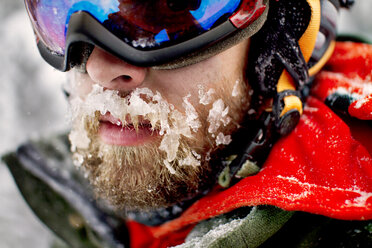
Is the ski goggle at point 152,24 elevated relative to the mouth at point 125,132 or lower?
elevated

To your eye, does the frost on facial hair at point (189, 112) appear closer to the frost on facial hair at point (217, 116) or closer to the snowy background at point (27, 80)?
the frost on facial hair at point (217, 116)

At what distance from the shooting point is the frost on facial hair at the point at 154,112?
105 cm

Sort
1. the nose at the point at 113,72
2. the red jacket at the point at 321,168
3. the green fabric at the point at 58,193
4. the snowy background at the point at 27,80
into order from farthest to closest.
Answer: the snowy background at the point at 27,80, the green fabric at the point at 58,193, the nose at the point at 113,72, the red jacket at the point at 321,168

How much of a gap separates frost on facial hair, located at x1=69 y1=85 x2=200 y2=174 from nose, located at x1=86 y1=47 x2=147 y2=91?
3 centimetres

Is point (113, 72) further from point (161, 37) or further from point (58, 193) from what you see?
point (58, 193)

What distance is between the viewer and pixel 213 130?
1185mm

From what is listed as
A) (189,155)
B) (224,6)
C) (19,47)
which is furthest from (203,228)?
(19,47)

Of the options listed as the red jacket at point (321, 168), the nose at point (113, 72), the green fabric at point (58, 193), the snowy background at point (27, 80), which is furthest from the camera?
the snowy background at point (27, 80)

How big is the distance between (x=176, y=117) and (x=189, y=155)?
0.49ft

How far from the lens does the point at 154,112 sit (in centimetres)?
105

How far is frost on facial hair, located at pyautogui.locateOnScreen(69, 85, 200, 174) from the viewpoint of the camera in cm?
105

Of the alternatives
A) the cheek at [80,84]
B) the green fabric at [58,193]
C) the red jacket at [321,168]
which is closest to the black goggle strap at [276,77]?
the red jacket at [321,168]

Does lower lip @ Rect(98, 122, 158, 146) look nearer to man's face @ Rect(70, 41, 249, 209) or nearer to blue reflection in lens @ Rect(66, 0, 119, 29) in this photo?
man's face @ Rect(70, 41, 249, 209)

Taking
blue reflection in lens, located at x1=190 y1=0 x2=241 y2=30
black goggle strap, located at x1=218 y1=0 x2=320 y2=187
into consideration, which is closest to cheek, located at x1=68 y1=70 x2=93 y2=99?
blue reflection in lens, located at x1=190 y1=0 x2=241 y2=30
